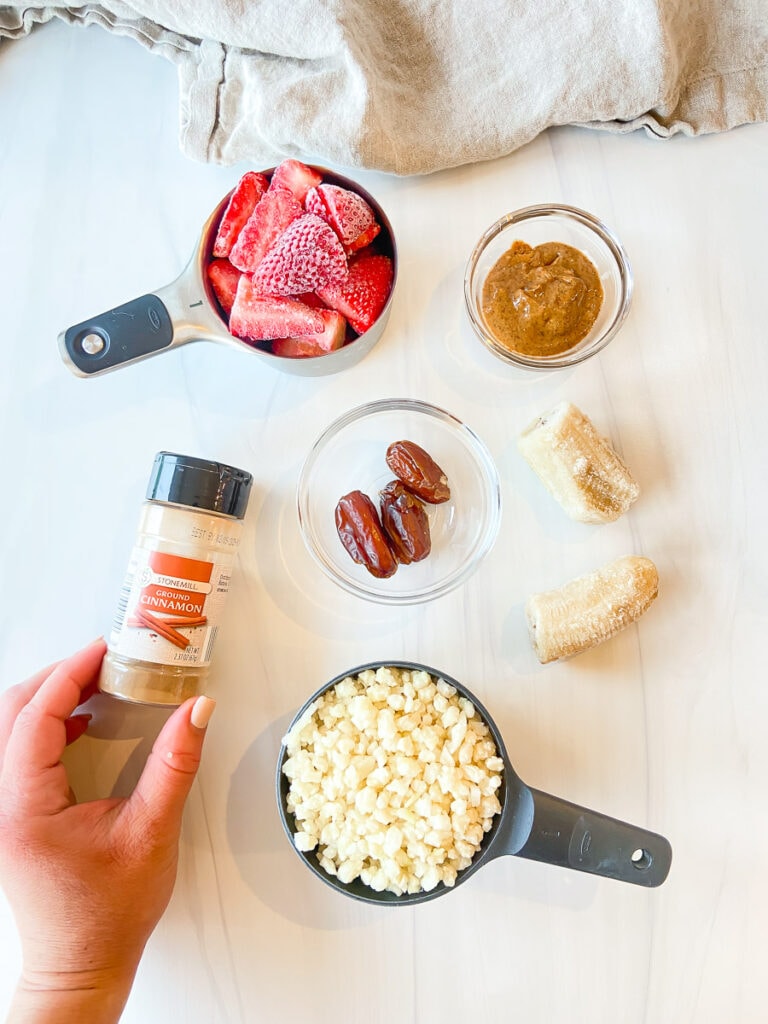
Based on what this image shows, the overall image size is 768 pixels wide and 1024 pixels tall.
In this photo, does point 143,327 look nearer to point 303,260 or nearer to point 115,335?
point 115,335

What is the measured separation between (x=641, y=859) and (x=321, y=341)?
2.24 ft

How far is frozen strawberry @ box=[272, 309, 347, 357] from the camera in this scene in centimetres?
83

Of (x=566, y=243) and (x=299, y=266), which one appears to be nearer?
Result: (x=299, y=266)

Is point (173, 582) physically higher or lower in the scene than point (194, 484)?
lower

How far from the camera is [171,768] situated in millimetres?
815

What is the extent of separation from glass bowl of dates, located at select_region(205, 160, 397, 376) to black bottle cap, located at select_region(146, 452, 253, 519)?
0.15 meters

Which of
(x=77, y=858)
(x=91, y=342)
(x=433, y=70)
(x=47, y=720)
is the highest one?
(x=433, y=70)

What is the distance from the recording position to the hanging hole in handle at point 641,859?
80cm

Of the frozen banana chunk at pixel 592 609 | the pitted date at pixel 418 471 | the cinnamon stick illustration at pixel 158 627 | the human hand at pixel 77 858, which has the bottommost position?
the human hand at pixel 77 858

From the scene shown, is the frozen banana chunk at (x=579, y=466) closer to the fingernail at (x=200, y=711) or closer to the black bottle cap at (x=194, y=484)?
the black bottle cap at (x=194, y=484)

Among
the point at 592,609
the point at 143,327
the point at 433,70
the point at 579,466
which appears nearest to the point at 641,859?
the point at 592,609

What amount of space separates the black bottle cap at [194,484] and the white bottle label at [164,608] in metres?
0.06

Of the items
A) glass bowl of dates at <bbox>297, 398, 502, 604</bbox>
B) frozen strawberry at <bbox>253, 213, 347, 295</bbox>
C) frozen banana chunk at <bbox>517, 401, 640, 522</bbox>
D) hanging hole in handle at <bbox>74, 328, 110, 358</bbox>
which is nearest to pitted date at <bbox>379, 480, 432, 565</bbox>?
glass bowl of dates at <bbox>297, 398, 502, 604</bbox>

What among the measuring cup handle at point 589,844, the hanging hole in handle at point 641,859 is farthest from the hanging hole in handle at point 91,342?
the hanging hole in handle at point 641,859
